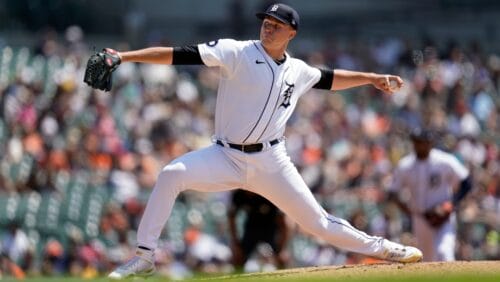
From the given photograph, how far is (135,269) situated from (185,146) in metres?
9.68

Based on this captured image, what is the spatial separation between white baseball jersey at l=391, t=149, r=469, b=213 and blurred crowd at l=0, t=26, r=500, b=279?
5.25 ft

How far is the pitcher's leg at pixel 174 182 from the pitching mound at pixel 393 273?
2.02 ft

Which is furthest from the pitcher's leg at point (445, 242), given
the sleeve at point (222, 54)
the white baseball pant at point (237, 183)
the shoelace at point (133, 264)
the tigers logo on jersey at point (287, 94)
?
the shoelace at point (133, 264)

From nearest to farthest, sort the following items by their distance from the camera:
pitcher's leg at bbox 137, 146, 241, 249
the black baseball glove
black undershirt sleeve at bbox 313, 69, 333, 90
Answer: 1. the black baseball glove
2. pitcher's leg at bbox 137, 146, 241, 249
3. black undershirt sleeve at bbox 313, 69, 333, 90

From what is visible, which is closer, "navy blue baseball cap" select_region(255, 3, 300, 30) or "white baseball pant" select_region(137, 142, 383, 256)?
"white baseball pant" select_region(137, 142, 383, 256)

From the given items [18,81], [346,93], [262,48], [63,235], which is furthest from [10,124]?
[262,48]

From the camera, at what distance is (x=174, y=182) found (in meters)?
8.78

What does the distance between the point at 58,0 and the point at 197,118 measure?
525 cm

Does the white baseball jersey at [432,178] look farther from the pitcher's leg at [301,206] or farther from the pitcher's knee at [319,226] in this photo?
the pitcher's knee at [319,226]

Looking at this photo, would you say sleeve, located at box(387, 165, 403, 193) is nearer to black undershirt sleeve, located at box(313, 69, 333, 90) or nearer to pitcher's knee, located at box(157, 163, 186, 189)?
black undershirt sleeve, located at box(313, 69, 333, 90)

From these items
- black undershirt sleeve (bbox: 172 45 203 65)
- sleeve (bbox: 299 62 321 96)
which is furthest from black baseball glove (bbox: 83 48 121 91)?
sleeve (bbox: 299 62 321 96)

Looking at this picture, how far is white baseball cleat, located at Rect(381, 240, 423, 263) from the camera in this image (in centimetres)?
959

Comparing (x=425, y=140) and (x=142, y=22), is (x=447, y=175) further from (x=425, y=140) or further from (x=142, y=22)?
(x=142, y=22)

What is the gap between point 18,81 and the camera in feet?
62.3
